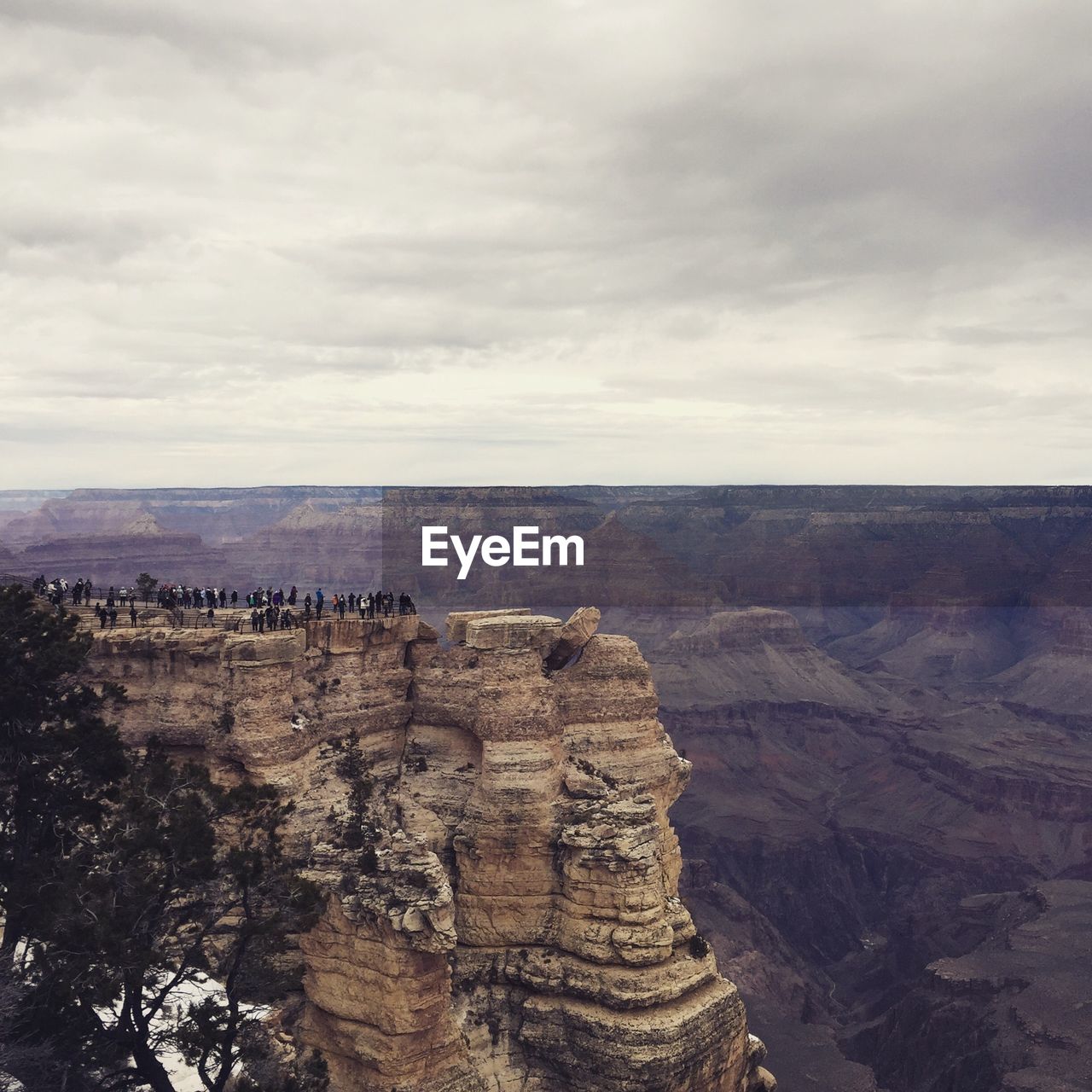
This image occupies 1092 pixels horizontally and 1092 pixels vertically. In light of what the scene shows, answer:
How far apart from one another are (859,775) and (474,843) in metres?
101

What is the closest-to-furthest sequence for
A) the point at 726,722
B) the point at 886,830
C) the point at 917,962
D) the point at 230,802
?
the point at 230,802 < the point at 917,962 < the point at 886,830 < the point at 726,722

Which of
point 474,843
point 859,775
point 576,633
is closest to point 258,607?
point 576,633

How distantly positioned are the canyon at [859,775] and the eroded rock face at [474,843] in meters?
1.18

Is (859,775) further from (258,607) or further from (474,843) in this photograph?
(474,843)

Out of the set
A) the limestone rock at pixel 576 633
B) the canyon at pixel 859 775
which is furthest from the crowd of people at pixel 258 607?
the limestone rock at pixel 576 633

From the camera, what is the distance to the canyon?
221 ft

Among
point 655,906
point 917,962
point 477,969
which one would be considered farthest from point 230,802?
point 917,962

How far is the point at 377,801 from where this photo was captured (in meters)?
38.8

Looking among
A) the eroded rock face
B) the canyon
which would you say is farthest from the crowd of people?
the canyon

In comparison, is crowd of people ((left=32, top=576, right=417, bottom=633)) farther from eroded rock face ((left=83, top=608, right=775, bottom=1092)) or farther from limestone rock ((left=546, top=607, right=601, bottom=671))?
limestone rock ((left=546, top=607, right=601, bottom=671))

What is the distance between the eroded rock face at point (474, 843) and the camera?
1335 inches

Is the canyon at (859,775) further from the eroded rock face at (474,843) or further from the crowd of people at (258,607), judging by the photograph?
the crowd of people at (258,607)

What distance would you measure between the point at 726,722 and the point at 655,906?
100818 mm

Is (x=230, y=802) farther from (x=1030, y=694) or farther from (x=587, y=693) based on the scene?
(x=1030, y=694)
